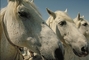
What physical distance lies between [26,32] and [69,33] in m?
2.47

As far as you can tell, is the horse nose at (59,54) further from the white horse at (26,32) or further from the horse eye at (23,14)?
the horse eye at (23,14)

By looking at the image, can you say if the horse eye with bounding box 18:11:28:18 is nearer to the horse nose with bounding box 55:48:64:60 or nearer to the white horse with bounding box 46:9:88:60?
the horse nose with bounding box 55:48:64:60

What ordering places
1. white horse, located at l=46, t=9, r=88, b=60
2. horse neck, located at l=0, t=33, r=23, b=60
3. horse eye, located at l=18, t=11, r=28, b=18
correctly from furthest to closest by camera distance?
1. white horse, located at l=46, t=9, r=88, b=60
2. horse neck, located at l=0, t=33, r=23, b=60
3. horse eye, located at l=18, t=11, r=28, b=18

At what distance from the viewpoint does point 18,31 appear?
259 cm

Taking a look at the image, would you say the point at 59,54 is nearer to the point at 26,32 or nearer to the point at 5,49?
the point at 26,32

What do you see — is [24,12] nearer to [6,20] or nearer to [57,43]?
[6,20]

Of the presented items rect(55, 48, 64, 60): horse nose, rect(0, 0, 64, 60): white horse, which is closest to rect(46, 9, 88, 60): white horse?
rect(0, 0, 64, 60): white horse

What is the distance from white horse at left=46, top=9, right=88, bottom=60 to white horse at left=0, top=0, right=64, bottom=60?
2177mm

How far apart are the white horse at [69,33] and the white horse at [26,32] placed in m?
2.18

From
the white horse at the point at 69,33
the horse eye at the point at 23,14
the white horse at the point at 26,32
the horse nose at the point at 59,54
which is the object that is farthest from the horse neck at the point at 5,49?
the white horse at the point at 69,33

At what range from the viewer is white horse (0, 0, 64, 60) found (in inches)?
93.4

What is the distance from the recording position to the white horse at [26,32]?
2373 millimetres

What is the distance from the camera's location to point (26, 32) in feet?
8.46

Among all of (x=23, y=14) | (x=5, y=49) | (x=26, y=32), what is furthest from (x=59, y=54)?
(x=5, y=49)
